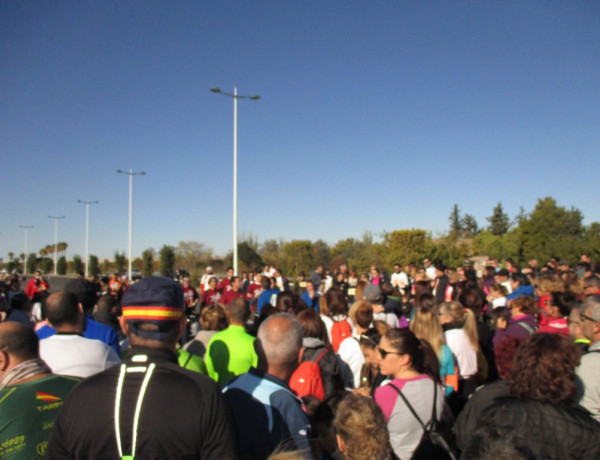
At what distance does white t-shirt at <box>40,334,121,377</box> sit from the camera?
315 centimetres

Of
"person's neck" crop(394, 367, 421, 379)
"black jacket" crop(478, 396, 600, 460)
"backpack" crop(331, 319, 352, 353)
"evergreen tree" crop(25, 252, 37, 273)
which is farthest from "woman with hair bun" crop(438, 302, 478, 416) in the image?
"evergreen tree" crop(25, 252, 37, 273)

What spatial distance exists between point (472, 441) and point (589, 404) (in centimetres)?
193

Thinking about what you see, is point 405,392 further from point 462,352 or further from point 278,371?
point 462,352

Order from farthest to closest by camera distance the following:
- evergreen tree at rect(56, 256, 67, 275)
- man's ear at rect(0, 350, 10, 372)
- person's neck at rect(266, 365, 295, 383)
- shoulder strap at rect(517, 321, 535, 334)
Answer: evergreen tree at rect(56, 256, 67, 275)
shoulder strap at rect(517, 321, 535, 334)
man's ear at rect(0, 350, 10, 372)
person's neck at rect(266, 365, 295, 383)

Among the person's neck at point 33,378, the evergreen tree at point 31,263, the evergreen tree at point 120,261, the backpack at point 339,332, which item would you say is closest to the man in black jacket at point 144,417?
the person's neck at point 33,378

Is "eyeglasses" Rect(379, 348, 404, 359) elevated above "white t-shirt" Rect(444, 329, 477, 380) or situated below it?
above

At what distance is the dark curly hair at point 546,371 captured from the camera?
250cm

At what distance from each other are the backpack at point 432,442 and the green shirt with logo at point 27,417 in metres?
2.17

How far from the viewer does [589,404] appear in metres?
3.09

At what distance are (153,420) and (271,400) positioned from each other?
0.69 m

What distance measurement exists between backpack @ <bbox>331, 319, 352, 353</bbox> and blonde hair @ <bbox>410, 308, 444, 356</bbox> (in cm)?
134

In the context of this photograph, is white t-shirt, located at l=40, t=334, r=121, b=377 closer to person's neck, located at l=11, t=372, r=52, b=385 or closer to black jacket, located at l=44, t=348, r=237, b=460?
person's neck, located at l=11, t=372, r=52, b=385

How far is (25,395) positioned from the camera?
238 cm

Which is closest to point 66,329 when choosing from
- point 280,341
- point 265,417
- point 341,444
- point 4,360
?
point 4,360
